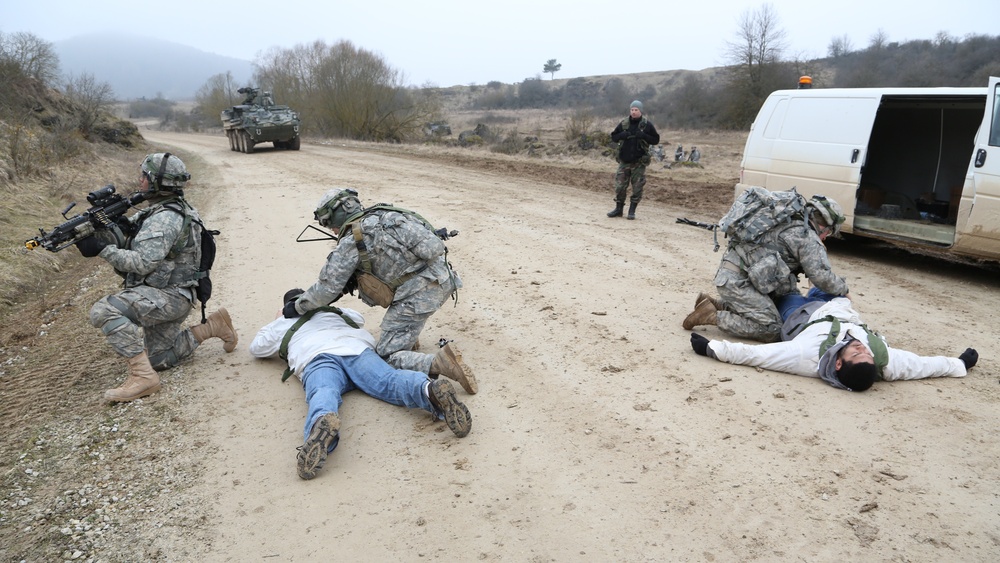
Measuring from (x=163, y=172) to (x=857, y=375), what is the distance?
449 centimetres

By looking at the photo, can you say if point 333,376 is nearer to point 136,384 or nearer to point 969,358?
point 136,384

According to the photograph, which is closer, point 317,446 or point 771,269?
point 317,446

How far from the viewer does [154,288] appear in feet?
14.1

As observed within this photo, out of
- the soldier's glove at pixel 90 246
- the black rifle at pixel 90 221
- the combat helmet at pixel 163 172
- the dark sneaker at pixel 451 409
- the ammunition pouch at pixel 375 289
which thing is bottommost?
the dark sneaker at pixel 451 409

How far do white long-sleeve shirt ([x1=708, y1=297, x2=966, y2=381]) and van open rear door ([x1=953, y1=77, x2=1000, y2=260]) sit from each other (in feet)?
9.13

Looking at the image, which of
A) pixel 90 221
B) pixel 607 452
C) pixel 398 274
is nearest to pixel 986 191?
pixel 607 452

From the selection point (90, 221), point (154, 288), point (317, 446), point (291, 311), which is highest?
point (90, 221)

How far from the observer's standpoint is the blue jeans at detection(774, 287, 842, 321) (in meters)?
4.61

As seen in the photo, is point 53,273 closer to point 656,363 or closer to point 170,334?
point 170,334

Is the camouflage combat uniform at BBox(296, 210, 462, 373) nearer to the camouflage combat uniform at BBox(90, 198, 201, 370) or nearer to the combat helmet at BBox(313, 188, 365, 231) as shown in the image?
the combat helmet at BBox(313, 188, 365, 231)

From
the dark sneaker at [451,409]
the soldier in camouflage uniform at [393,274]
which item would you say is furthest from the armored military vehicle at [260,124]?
the dark sneaker at [451,409]

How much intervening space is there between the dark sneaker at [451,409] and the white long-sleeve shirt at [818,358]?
1.92 metres

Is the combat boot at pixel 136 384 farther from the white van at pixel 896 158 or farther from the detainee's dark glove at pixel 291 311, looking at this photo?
the white van at pixel 896 158

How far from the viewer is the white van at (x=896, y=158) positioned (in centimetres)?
626
